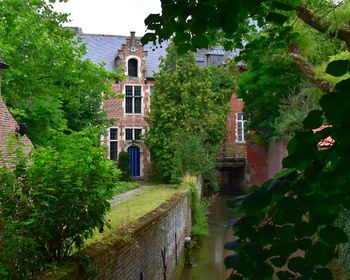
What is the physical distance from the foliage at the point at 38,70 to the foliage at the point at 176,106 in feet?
30.2

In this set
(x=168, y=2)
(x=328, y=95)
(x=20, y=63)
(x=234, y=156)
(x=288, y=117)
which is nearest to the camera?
(x=328, y=95)

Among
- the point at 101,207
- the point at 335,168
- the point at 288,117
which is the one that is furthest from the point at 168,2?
the point at 288,117

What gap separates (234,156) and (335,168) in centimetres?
3525

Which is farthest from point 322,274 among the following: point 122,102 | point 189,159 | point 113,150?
point 122,102

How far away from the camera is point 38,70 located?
16.4 m

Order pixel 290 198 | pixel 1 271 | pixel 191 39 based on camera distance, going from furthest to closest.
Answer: pixel 1 271
pixel 191 39
pixel 290 198

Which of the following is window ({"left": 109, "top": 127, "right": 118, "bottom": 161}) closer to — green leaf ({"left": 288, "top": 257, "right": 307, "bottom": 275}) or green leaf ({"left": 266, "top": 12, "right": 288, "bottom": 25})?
green leaf ({"left": 266, "top": 12, "right": 288, "bottom": 25})

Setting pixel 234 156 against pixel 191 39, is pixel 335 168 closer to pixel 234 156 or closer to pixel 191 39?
Result: pixel 191 39

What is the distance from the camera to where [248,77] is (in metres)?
23.9

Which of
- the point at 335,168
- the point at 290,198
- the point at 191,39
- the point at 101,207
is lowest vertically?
the point at 101,207

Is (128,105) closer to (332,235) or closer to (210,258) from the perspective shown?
(210,258)

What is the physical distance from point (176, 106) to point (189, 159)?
13.3 feet

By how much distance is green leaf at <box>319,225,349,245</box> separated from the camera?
6.11 ft

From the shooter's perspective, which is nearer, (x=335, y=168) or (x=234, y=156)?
(x=335, y=168)
